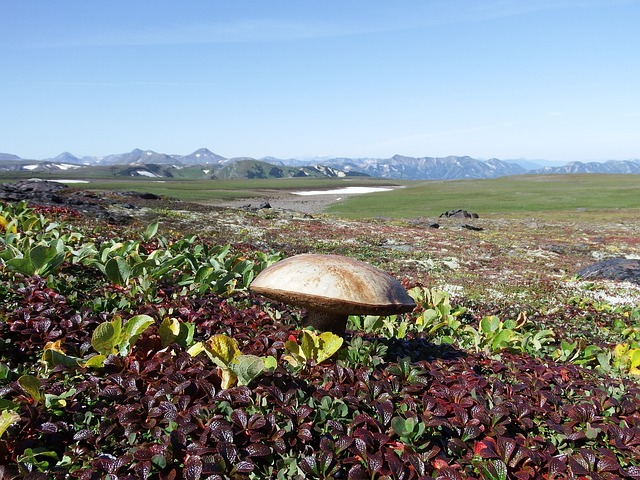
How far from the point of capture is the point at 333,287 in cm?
524

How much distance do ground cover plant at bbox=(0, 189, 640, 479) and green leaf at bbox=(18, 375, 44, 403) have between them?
0.08 ft

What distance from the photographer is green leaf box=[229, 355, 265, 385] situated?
14.3 ft

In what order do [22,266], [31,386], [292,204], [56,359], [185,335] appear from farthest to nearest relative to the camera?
[292,204], [22,266], [185,335], [56,359], [31,386]

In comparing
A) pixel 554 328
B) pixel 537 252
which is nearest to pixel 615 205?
pixel 537 252

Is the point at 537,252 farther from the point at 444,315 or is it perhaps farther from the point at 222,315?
the point at 222,315

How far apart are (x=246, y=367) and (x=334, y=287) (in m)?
1.39

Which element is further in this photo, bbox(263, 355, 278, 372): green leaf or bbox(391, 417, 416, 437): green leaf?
bbox(263, 355, 278, 372): green leaf

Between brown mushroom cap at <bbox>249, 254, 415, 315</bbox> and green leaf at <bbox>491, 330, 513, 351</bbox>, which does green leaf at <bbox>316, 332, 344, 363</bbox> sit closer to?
brown mushroom cap at <bbox>249, 254, 415, 315</bbox>

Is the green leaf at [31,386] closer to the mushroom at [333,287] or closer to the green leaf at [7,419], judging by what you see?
the green leaf at [7,419]

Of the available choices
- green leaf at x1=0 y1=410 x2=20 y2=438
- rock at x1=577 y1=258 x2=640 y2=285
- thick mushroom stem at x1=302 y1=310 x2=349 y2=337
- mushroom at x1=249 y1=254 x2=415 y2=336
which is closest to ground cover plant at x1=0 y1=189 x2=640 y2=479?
green leaf at x1=0 y1=410 x2=20 y2=438

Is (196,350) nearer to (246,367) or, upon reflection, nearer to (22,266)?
(246,367)

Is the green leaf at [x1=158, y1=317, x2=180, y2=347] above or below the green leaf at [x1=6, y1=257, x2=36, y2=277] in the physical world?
below

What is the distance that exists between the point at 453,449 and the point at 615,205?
94.5m

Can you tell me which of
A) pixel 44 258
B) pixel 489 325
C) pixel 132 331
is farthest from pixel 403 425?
pixel 44 258
